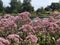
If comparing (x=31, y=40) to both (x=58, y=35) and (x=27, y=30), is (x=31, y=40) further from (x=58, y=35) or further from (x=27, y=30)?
(x=58, y=35)

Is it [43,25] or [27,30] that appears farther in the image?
[43,25]

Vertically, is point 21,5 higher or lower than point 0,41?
lower

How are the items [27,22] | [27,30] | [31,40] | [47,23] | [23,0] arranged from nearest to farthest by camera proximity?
1. [31,40]
2. [27,30]
3. [47,23]
4. [27,22]
5. [23,0]

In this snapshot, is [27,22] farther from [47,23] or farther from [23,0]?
[23,0]

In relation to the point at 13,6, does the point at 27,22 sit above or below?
above

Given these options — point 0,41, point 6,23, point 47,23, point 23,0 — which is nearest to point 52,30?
point 47,23

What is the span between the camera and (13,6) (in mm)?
46812

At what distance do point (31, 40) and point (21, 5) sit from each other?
1620 inches

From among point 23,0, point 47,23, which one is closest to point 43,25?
point 47,23

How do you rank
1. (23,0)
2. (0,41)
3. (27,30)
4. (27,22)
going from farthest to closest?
1. (23,0)
2. (27,22)
3. (27,30)
4. (0,41)

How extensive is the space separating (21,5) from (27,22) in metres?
38.8

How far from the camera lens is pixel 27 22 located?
29.3 ft

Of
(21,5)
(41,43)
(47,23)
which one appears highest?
(47,23)

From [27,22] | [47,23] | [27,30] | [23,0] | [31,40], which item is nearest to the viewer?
[31,40]
